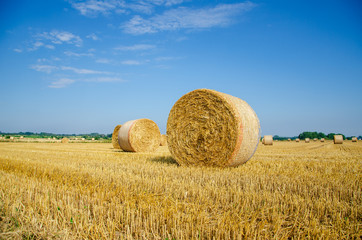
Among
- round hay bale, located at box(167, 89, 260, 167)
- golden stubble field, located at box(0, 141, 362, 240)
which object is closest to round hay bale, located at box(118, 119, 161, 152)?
round hay bale, located at box(167, 89, 260, 167)

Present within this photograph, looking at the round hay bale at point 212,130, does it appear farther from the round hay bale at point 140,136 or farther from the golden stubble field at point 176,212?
Result: the round hay bale at point 140,136

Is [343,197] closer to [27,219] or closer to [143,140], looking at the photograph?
[27,219]

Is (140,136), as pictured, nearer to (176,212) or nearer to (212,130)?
(212,130)

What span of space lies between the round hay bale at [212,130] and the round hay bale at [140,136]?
4992 mm

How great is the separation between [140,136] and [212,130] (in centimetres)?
642

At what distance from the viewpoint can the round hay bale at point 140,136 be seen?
11.4 metres

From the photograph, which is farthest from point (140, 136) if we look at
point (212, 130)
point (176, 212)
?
point (176, 212)

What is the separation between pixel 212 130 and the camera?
Result: 5.93 metres

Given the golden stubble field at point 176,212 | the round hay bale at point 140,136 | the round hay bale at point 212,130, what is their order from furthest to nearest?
the round hay bale at point 140,136 → the round hay bale at point 212,130 → the golden stubble field at point 176,212

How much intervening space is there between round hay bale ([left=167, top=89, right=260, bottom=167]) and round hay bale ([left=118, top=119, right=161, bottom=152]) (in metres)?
4.99

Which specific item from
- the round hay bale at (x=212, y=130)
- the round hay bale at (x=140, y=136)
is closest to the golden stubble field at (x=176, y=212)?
the round hay bale at (x=212, y=130)

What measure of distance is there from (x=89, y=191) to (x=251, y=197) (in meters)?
2.13

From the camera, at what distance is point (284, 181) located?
411 centimetres

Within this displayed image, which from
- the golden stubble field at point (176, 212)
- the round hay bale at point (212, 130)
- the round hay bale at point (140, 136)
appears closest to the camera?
the golden stubble field at point (176, 212)
